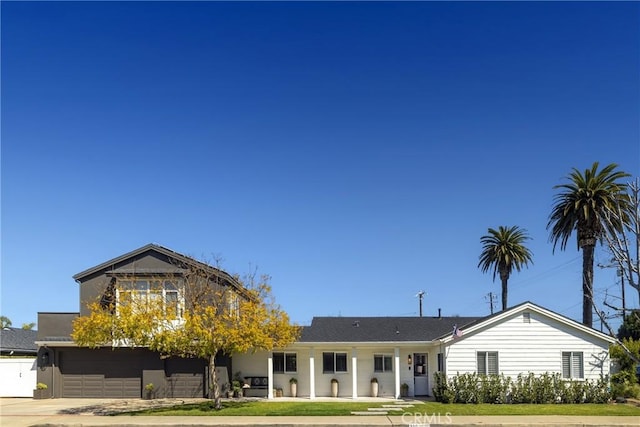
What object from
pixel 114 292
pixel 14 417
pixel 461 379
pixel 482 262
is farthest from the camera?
pixel 482 262

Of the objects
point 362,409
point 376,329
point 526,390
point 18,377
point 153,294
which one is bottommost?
point 362,409

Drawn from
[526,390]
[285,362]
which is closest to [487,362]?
[526,390]

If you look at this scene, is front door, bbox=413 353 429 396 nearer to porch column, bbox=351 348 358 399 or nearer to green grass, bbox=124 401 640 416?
porch column, bbox=351 348 358 399

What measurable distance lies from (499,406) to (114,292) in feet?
59.8

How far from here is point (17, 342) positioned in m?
41.4

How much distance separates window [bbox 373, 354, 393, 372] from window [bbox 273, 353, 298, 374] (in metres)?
4.04

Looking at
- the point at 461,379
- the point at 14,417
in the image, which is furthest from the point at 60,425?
the point at 461,379

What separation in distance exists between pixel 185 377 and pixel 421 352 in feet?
38.8

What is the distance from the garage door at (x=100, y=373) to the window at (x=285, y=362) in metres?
6.66

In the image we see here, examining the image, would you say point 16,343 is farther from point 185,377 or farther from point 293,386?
point 293,386

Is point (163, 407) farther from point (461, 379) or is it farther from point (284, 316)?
point (461, 379)

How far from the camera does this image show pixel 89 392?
28.6 metres

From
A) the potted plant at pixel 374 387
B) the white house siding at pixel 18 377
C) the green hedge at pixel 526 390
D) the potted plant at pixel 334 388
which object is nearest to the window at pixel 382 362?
the potted plant at pixel 374 387

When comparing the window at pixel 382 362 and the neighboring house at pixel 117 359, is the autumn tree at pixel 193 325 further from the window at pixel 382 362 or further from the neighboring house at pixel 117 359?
the window at pixel 382 362
